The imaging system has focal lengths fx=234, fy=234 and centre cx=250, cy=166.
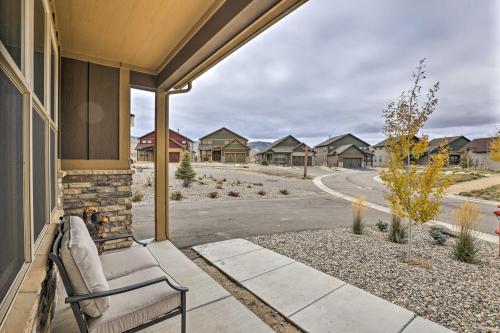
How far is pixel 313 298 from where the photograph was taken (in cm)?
275

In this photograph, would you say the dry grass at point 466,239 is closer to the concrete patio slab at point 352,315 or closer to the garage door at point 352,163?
the concrete patio slab at point 352,315

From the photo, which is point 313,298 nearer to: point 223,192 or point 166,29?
point 166,29

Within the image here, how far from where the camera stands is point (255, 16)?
2.17 metres

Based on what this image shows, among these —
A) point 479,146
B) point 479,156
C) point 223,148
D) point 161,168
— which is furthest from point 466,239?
point 479,146

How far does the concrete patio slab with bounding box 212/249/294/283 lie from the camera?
337 centimetres

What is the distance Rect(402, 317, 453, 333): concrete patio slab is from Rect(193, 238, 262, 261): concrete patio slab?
8.19 feet

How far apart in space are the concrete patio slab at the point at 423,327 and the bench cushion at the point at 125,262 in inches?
103

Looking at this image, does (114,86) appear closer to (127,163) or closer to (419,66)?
(127,163)

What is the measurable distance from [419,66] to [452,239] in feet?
13.4

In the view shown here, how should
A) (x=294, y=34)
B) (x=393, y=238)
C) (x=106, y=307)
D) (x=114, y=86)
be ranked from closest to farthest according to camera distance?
(x=106, y=307) < (x=114, y=86) < (x=393, y=238) < (x=294, y=34)

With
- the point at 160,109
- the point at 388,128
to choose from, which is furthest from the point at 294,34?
the point at 160,109

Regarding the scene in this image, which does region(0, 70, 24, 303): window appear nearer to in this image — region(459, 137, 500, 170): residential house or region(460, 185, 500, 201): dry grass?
region(460, 185, 500, 201): dry grass

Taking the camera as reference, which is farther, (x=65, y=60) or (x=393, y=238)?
(x=393, y=238)

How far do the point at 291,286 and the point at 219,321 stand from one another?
3.56 feet
